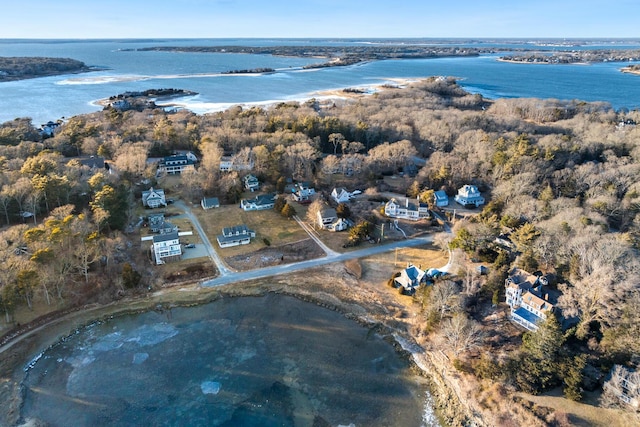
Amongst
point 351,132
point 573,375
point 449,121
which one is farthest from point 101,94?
point 573,375

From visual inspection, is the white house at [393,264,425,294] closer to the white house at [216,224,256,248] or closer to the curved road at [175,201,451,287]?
the curved road at [175,201,451,287]

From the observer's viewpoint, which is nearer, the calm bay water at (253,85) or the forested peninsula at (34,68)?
the calm bay water at (253,85)

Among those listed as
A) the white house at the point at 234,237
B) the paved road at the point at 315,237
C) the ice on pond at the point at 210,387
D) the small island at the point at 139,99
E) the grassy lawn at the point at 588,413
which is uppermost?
the small island at the point at 139,99

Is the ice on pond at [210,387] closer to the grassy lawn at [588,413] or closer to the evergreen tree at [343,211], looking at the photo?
the grassy lawn at [588,413]

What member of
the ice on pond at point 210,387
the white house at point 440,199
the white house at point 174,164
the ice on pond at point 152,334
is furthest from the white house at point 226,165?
the ice on pond at point 210,387

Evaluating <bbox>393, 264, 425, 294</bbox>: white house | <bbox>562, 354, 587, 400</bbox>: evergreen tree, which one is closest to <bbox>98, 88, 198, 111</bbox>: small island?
<bbox>393, 264, 425, 294</bbox>: white house

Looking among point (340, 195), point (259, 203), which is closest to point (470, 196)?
point (340, 195)

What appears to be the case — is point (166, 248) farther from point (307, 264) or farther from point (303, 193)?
point (303, 193)
